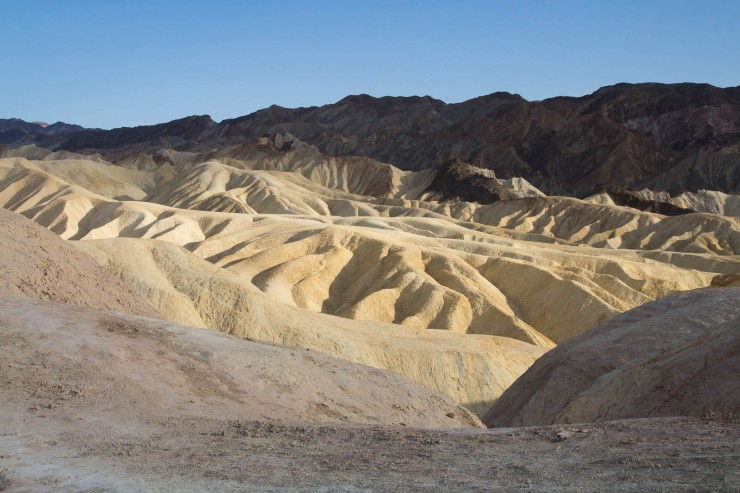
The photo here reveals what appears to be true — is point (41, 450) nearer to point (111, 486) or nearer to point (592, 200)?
point (111, 486)

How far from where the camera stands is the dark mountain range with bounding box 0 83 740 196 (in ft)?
399

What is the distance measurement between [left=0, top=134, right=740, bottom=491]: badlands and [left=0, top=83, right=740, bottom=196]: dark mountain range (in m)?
72.1

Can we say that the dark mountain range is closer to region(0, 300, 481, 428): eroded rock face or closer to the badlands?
the badlands

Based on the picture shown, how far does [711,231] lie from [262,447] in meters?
Result: 75.7

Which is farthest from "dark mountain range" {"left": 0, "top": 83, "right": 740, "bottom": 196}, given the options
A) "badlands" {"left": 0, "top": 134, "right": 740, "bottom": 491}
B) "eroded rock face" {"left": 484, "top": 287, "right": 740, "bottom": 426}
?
"eroded rock face" {"left": 484, "top": 287, "right": 740, "bottom": 426}

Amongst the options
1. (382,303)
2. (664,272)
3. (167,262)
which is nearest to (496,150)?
(664,272)

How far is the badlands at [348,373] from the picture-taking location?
27.4 ft

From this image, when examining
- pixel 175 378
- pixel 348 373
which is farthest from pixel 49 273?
pixel 348 373

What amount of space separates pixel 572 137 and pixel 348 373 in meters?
124

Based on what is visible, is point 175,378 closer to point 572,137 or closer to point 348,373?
point 348,373

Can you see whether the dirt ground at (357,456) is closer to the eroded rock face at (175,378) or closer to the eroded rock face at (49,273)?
the eroded rock face at (175,378)

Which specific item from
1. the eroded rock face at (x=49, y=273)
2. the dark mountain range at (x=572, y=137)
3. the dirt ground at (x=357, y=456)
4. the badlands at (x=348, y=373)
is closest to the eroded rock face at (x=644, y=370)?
the badlands at (x=348, y=373)

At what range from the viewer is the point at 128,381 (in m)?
11.9

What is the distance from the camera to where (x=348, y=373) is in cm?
1513
